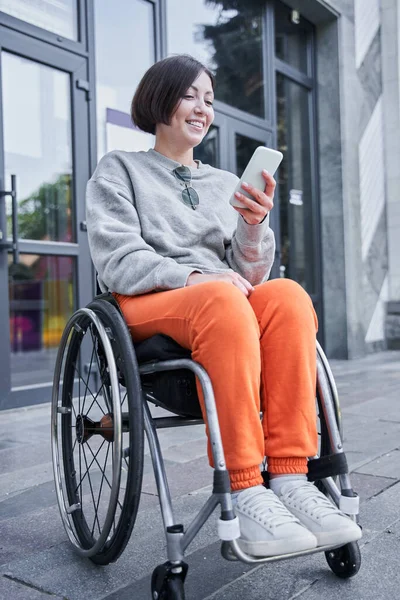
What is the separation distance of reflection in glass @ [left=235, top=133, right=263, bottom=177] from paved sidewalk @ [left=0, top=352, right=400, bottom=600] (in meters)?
3.07

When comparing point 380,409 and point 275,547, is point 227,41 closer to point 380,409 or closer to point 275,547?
point 380,409

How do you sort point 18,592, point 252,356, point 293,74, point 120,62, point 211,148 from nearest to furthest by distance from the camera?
1. point 252,356
2. point 18,592
3. point 120,62
4. point 211,148
5. point 293,74

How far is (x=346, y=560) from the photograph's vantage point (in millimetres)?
1336

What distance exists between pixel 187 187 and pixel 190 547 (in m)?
0.88

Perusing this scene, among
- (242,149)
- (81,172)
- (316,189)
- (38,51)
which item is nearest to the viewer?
(38,51)

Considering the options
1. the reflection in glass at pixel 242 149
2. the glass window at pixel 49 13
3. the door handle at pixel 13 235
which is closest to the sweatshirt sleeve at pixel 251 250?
the door handle at pixel 13 235

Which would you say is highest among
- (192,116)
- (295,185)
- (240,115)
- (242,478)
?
(240,115)

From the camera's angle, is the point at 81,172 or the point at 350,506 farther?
the point at 81,172

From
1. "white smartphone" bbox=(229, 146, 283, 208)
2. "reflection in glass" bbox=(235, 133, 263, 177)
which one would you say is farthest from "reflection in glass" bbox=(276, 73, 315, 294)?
"white smartphone" bbox=(229, 146, 283, 208)

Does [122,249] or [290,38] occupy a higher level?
[290,38]

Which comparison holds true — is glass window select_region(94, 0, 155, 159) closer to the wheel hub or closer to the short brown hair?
the short brown hair

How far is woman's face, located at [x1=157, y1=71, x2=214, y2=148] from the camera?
1.63 metres

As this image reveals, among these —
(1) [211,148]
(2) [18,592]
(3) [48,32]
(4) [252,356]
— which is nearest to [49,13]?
(3) [48,32]

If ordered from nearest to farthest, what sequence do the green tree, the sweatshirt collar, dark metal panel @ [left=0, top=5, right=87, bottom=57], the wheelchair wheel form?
the wheelchair wheel
the sweatshirt collar
dark metal panel @ [left=0, top=5, right=87, bottom=57]
the green tree
